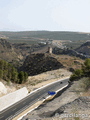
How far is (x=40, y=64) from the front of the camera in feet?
225

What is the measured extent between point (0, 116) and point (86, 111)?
49.5 feet

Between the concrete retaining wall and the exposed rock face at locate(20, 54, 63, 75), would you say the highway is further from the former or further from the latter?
the exposed rock face at locate(20, 54, 63, 75)

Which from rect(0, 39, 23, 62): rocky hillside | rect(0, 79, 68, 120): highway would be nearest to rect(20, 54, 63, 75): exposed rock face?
rect(0, 79, 68, 120): highway

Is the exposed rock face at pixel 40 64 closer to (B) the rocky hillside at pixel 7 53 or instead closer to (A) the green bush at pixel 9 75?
(A) the green bush at pixel 9 75

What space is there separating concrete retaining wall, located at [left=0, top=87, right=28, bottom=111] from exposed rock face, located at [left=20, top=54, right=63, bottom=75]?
28910 mm

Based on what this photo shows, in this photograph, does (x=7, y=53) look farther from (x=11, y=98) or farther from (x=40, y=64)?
(x=11, y=98)

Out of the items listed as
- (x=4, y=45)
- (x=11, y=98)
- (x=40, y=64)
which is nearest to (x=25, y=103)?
(x=11, y=98)

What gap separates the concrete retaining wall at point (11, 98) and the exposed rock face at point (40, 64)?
1138 inches

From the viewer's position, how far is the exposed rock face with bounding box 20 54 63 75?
64.5m

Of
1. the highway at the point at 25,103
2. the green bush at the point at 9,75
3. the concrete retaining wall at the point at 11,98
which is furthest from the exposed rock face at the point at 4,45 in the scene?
the concrete retaining wall at the point at 11,98

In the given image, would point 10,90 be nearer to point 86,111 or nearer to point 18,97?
point 18,97

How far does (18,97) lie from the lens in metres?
33.2

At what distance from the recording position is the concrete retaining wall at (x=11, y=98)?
95.4 ft

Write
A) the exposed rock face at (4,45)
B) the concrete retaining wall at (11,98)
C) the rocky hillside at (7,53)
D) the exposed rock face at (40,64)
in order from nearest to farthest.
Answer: the concrete retaining wall at (11,98), the exposed rock face at (40,64), the rocky hillside at (7,53), the exposed rock face at (4,45)
